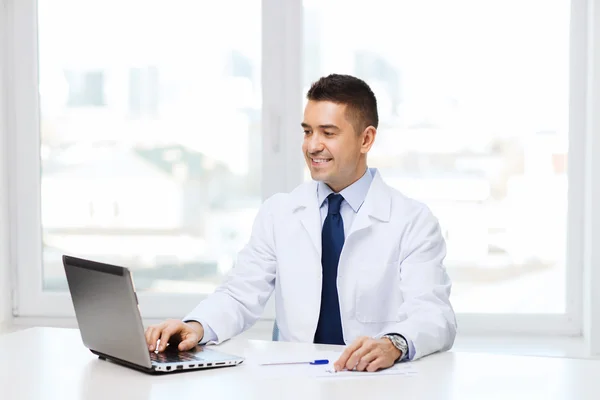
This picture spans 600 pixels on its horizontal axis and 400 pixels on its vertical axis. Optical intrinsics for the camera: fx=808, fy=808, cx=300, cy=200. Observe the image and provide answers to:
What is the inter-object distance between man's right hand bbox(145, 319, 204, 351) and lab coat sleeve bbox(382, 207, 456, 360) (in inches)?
18.5

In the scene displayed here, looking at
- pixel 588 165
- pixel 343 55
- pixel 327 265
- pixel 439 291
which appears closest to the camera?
pixel 439 291

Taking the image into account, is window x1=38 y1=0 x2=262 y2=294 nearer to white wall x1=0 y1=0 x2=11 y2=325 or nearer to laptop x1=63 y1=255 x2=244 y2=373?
white wall x1=0 y1=0 x2=11 y2=325

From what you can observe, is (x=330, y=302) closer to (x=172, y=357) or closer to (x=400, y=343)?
(x=400, y=343)

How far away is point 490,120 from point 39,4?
6.56 feet

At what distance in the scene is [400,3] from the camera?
130 inches

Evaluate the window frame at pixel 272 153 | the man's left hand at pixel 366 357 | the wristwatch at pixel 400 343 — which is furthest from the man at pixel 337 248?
the window frame at pixel 272 153

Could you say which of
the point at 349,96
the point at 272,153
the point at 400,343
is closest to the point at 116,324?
the point at 400,343

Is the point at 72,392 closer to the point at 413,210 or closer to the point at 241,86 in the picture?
the point at 413,210

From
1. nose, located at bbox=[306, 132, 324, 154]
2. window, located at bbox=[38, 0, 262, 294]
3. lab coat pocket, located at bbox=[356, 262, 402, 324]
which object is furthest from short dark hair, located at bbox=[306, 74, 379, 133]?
window, located at bbox=[38, 0, 262, 294]

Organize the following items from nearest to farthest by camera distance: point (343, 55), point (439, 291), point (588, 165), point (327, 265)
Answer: point (439, 291) → point (327, 265) → point (588, 165) → point (343, 55)

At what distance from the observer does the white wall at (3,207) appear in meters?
3.45

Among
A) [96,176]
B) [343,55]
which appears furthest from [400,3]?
[96,176]

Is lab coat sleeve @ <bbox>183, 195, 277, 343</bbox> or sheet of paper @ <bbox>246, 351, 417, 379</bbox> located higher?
lab coat sleeve @ <bbox>183, 195, 277, 343</bbox>

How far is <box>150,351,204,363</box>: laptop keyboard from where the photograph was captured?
1.76 m
